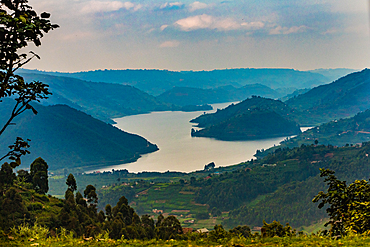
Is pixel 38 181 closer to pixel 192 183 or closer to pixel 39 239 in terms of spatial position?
pixel 39 239

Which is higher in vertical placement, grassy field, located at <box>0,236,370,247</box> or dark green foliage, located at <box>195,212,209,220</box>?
grassy field, located at <box>0,236,370,247</box>

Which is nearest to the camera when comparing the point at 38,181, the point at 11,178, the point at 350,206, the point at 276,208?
the point at 350,206

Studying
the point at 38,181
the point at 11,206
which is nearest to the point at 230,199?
the point at 38,181

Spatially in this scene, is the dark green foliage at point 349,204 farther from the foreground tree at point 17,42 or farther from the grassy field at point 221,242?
the foreground tree at point 17,42

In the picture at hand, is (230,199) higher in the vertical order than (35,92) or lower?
lower

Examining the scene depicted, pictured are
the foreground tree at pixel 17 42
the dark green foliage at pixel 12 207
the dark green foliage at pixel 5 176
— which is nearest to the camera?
the foreground tree at pixel 17 42

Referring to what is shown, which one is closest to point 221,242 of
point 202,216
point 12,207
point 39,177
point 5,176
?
point 12,207

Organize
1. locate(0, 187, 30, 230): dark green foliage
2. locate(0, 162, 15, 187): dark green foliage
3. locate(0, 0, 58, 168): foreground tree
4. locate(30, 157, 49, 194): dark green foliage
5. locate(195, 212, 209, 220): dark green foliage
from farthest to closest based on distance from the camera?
locate(195, 212, 209, 220): dark green foliage, locate(30, 157, 49, 194): dark green foliage, locate(0, 162, 15, 187): dark green foliage, locate(0, 187, 30, 230): dark green foliage, locate(0, 0, 58, 168): foreground tree

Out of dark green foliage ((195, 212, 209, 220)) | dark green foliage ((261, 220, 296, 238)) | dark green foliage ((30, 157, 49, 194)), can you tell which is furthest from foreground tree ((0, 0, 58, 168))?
dark green foliage ((195, 212, 209, 220))

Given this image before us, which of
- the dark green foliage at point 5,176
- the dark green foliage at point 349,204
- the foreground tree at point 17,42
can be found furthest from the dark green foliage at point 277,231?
the dark green foliage at point 5,176

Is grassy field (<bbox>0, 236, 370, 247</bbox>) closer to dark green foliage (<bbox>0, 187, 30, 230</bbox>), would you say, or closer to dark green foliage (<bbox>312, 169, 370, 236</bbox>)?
dark green foliage (<bbox>312, 169, 370, 236</bbox>)

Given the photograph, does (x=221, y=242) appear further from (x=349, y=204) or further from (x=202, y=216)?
(x=202, y=216)
